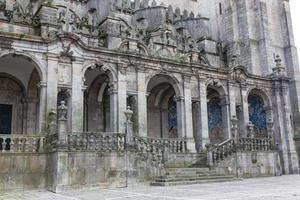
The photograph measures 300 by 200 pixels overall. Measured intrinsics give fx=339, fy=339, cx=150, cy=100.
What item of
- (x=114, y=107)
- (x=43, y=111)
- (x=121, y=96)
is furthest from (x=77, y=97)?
(x=121, y=96)

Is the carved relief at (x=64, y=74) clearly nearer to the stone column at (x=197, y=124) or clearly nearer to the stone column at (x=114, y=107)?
the stone column at (x=114, y=107)

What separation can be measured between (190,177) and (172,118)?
8.81 metres

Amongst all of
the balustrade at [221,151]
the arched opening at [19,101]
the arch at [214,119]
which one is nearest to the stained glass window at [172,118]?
the arch at [214,119]

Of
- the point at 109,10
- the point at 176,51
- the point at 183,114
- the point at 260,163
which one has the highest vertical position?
the point at 109,10

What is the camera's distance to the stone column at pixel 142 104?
54.4 ft

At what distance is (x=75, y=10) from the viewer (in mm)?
22594

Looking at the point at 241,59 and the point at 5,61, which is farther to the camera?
the point at 241,59

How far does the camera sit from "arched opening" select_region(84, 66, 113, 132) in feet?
64.2

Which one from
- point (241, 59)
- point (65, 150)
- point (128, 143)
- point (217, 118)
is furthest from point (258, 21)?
point (65, 150)

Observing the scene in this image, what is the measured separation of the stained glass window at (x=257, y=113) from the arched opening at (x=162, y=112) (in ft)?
17.0

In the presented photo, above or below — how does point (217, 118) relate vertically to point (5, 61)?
below

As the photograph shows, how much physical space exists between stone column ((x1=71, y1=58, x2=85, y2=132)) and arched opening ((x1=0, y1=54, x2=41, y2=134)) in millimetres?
3184

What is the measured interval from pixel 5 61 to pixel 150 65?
7097 millimetres

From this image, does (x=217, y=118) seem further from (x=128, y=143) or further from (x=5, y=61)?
(x=5, y=61)
